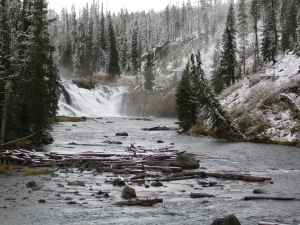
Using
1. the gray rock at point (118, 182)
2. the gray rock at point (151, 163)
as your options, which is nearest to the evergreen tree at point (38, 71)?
the gray rock at point (151, 163)

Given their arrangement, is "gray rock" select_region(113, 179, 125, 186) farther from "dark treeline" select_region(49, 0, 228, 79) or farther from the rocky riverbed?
"dark treeline" select_region(49, 0, 228, 79)

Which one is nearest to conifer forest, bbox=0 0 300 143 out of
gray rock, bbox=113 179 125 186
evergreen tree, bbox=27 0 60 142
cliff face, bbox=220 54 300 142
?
evergreen tree, bbox=27 0 60 142

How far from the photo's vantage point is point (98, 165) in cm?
2177

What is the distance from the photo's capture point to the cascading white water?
81.5 metres

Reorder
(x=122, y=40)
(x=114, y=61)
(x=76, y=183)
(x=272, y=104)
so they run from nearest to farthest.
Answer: (x=76, y=183)
(x=272, y=104)
(x=114, y=61)
(x=122, y=40)

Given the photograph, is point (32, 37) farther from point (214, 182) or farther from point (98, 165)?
point (214, 182)

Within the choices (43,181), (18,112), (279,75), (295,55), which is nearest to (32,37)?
(18,112)

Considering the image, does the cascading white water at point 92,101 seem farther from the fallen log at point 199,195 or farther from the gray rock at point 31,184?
the fallen log at point 199,195

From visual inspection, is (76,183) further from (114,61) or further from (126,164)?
(114,61)

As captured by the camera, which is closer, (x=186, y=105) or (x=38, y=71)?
(x=38, y=71)

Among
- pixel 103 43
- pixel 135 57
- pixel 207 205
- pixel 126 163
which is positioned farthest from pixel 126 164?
pixel 103 43

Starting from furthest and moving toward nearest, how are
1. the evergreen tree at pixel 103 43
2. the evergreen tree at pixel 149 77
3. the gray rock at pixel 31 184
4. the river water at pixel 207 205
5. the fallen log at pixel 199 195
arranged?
the evergreen tree at pixel 103 43
the evergreen tree at pixel 149 77
the gray rock at pixel 31 184
the fallen log at pixel 199 195
the river water at pixel 207 205

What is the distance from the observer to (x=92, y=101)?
90.0 metres

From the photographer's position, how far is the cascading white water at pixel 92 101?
3209 inches
